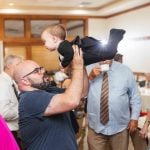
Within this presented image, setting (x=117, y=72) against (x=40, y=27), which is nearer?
(x=117, y=72)

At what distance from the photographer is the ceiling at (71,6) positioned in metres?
7.11

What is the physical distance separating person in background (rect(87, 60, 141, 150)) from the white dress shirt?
2.36ft

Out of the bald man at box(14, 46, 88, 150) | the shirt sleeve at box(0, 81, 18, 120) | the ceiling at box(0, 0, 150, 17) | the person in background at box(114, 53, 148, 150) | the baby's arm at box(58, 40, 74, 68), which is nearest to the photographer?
the baby's arm at box(58, 40, 74, 68)

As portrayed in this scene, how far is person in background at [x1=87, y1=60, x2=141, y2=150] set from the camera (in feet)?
9.92

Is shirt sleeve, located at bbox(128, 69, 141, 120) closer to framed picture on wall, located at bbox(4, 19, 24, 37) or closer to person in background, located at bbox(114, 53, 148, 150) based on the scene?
person in background, located at bbox(114, 53, 148, 150)

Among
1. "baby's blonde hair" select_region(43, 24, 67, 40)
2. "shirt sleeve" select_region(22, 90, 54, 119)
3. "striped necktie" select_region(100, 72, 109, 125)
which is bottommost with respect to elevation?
"striped necktie" select_region(100, 72, 109, 125)

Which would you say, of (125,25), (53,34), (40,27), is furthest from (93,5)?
(53,34)

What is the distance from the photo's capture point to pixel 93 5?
25.7ft

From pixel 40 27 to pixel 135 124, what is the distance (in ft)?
19.9

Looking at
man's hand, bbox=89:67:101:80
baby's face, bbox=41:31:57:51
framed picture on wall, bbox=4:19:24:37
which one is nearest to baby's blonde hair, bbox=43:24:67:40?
baby's face, bbox=41:31:57:51

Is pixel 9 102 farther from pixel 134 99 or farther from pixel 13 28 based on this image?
pixel 13 28

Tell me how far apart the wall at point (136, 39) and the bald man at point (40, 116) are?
553cm

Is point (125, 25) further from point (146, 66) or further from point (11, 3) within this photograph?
point (11, 3)

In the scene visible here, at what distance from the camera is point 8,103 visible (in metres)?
3.06
